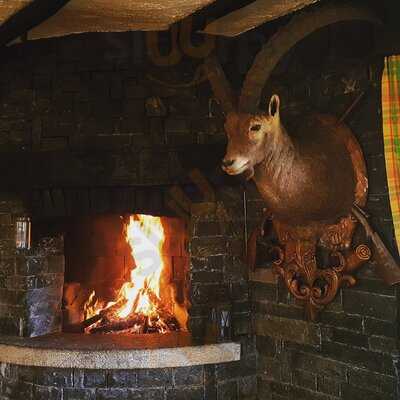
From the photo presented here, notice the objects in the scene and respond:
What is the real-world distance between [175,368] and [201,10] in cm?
297

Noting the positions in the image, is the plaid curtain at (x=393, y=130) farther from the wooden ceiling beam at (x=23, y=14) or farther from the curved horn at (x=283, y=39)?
the wooden ceiling beam at (x=23, y=14)

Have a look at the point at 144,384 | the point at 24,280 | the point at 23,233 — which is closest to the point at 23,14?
the point at 23,233

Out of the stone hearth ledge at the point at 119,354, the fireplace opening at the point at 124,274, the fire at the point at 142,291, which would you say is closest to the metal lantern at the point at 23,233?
the fireplace opening at the point at 124,274

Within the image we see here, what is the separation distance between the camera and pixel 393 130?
131 inches

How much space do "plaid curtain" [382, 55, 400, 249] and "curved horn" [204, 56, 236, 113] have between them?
1.03m

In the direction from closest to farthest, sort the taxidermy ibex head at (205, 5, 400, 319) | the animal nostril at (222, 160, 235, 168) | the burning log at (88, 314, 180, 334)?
1. the animal nostril at (222, 160, 235, 168)
2. the taxidermy ibex head at (205, 5, 400, 319)
3. the burning log at (88, 314, 180, 334)

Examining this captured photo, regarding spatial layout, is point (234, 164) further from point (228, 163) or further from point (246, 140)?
point (246, 140)

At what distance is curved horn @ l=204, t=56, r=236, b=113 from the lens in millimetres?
3619

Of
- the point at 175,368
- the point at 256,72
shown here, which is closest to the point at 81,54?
the point at 256,72

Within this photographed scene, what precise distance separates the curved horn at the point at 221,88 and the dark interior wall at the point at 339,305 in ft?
2.26

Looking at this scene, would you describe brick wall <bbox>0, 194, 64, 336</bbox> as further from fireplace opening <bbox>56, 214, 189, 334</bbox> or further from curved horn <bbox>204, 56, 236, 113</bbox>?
curved horn <bbox>204, 56, 236, 113</bbox>

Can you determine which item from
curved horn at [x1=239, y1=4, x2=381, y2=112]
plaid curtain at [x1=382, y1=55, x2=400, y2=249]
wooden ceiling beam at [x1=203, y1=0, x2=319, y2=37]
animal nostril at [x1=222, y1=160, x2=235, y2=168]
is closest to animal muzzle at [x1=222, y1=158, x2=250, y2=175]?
animal nostril at [x1=222, y1=160, x2=235, y2=168]

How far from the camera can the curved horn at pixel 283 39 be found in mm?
3402

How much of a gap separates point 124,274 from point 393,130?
10.7 ft
